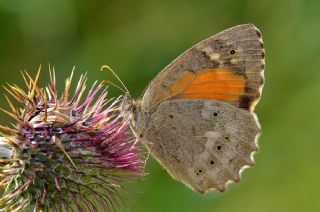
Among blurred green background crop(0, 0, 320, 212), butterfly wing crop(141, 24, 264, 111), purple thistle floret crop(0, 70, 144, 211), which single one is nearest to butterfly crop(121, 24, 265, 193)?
butterfly wing crop(141, 24, 264, 111)

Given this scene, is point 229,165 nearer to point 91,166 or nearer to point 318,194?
point 91,166

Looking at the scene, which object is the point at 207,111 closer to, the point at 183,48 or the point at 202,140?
the point at 202,140

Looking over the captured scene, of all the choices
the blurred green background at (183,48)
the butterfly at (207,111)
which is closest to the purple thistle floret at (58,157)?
the butterfly at (207,111)

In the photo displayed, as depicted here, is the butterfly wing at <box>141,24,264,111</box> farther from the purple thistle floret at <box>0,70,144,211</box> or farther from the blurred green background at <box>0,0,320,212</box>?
the blurred green background at <box>0,0,320,212</box>

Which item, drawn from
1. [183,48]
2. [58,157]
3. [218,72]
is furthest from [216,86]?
[183,48]

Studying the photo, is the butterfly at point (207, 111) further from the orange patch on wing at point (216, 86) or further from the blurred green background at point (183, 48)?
the blurred green background at point (183, 48)
